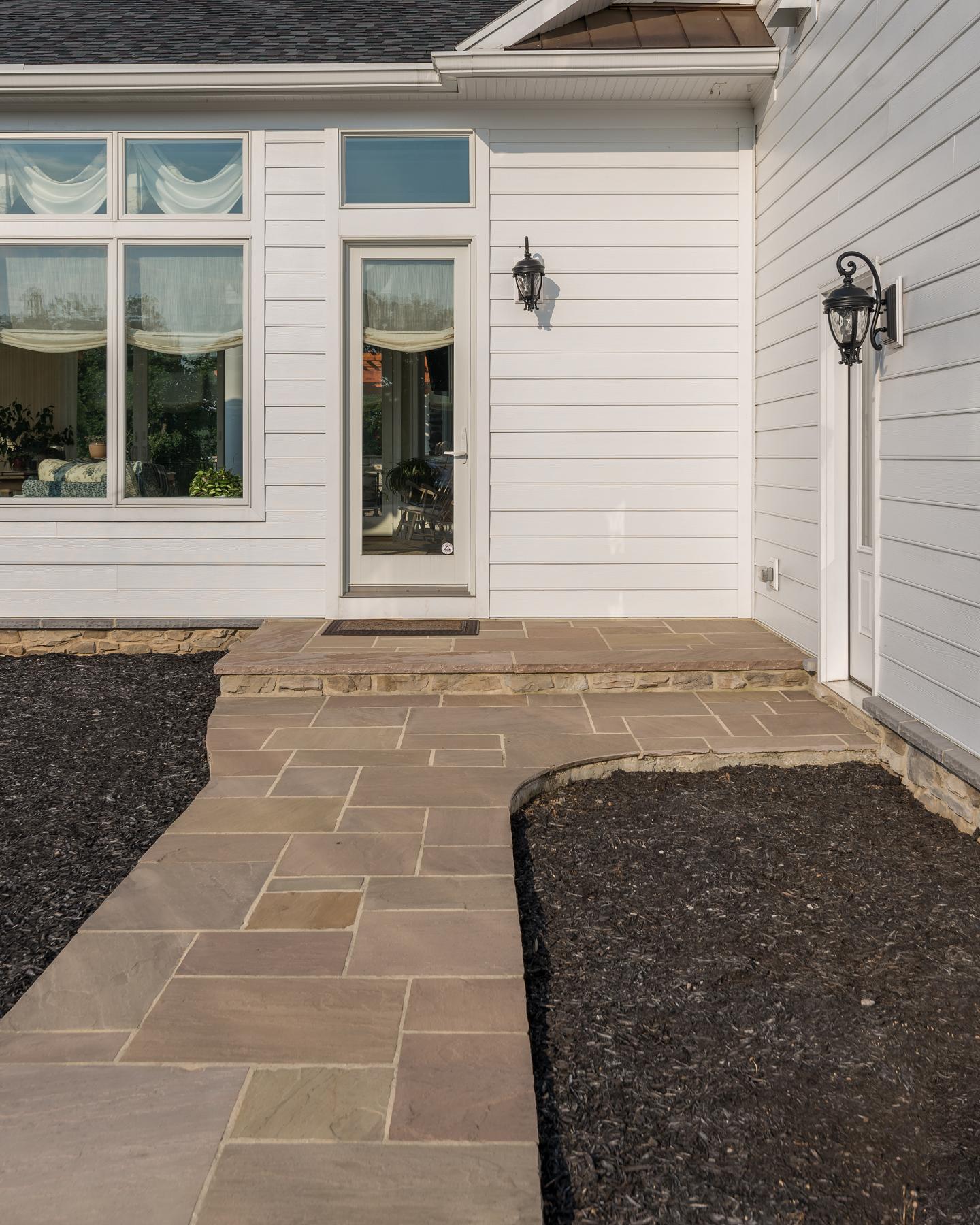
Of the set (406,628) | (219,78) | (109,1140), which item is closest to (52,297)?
(219,78)

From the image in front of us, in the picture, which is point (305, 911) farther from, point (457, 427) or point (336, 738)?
point (457, 427)

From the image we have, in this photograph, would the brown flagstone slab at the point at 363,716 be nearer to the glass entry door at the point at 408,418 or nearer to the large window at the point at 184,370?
the glass entry door at the point at 408,418

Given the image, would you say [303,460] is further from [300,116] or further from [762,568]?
[762,568]

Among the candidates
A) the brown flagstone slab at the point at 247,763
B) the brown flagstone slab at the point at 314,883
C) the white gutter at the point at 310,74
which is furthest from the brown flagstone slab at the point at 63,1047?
the white gutter at the point at 310,74

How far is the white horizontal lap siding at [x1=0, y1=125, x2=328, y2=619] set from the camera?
6539 mm

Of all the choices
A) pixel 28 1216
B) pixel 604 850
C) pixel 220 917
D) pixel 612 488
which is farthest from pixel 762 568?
pixel 28 1216

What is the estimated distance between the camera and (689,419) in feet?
21.4

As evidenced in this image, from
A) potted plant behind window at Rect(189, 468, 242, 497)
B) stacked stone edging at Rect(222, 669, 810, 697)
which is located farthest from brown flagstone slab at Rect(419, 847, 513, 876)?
potted plant behind window at Rect(189, 468, 242, 497)

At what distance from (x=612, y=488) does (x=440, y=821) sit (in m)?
3.52

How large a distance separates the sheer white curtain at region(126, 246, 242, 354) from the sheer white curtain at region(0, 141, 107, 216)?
42cm

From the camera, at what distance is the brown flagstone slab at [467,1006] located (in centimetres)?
221

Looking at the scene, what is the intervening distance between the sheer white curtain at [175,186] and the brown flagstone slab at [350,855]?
463 cm

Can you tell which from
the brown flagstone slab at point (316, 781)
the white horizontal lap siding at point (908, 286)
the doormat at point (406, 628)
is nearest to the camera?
the white horizontal lap siding at point (908, 286)

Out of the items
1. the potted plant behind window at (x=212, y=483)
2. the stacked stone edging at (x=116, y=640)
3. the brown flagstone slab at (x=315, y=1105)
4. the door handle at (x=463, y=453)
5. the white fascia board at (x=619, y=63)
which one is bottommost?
the brown flagstone slab at (x=315, y=1105)
